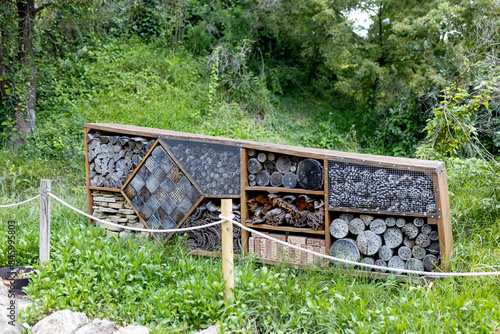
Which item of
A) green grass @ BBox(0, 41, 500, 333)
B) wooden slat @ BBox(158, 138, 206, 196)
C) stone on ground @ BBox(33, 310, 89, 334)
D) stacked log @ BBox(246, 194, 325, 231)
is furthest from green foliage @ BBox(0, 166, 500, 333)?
wooden slat @ BBox(158, 138, 206, 196)

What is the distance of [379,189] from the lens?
3865mm

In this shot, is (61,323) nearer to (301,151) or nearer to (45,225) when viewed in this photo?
(45,225)

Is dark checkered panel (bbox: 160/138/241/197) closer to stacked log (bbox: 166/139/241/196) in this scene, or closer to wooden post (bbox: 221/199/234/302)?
stacked log (bbox: 166/139/241/196)

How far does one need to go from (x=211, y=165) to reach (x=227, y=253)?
1.47 metres

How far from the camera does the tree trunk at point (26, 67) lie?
8094mm

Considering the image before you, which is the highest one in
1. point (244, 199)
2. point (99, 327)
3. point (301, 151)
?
point (301, 151)

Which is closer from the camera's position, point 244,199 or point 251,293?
point 251,293

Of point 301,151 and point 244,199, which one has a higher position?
point 301,151

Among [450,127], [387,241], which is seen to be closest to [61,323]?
[387,241]

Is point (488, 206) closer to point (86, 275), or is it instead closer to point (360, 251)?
point (360, 251)

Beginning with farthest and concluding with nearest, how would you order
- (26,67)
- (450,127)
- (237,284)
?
(26,67) < (450,127) < (237,284)

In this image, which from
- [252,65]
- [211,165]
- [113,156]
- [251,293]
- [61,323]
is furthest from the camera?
[252,65]

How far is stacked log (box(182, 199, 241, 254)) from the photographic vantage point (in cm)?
460

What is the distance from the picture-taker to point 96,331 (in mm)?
3328
